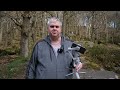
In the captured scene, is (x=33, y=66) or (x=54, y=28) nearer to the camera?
(x=54, y=28)

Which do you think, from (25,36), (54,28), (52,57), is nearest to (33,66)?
(52,57)

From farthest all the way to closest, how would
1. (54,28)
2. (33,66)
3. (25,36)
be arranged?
(25,36) → (33,66) → (54,28)

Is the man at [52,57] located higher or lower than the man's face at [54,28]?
lower

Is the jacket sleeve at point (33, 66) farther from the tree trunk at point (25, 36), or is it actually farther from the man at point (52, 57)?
the tree trunk at point (25, 36)

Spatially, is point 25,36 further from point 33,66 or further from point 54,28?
point 54,28

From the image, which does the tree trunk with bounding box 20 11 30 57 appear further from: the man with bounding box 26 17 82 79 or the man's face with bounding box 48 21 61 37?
the man's face with bounding box 48 21 61 37

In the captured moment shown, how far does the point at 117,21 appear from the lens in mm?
32156

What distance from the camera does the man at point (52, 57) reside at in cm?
277

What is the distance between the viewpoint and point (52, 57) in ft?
9.28

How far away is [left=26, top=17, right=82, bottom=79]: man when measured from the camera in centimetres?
277

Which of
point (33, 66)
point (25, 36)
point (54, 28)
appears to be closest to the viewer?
point (54, 28)

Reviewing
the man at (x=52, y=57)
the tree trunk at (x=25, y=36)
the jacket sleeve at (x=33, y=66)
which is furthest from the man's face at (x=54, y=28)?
→ the tree trunk at (x=25, y=36)

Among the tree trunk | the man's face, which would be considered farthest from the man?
the tree trunk
